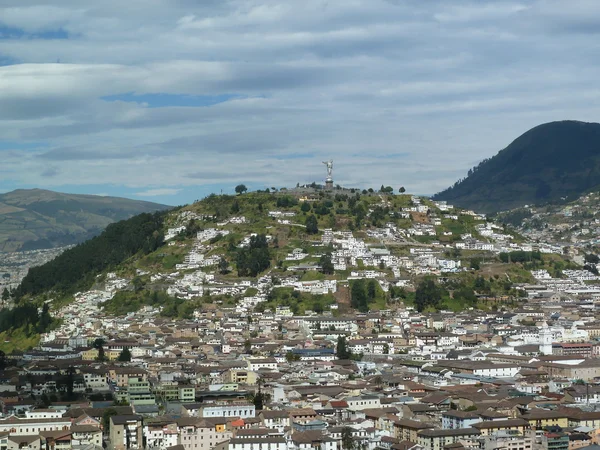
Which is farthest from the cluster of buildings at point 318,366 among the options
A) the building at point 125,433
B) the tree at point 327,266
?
the tree at point 327,266

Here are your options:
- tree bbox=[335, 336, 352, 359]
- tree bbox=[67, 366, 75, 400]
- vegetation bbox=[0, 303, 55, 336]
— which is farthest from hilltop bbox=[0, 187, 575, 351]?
tree bbox=[67, 366, 75, 400]

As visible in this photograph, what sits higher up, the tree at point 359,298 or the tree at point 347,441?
the tree at point 359,298

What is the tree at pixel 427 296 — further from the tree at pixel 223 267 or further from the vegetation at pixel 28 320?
the vegetation at pixel 28 320

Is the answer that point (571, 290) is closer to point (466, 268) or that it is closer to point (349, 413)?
point (466, 268)

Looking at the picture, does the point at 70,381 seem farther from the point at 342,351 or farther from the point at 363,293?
the point at 363,293

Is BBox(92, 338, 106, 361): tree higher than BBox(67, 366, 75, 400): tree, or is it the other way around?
BBox(92, 338, 106, 361): tree

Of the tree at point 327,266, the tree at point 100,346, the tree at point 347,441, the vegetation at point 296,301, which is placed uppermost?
the tree at point 327,266

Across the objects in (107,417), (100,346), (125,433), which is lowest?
(125,433)

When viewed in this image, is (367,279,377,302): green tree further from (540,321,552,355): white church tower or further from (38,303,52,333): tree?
(38,303,52,333): tree

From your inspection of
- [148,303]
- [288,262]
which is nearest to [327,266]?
[288,262]
